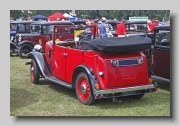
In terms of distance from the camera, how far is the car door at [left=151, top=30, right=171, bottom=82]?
7.17 m

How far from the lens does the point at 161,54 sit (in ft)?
24.1

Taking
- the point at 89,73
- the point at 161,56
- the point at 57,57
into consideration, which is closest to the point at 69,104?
the point at 89,73

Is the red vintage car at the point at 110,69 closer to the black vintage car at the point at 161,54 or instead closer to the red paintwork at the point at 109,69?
the red paintwork at the point at 109,69

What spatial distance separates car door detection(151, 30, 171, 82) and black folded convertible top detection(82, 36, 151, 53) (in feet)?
4.15

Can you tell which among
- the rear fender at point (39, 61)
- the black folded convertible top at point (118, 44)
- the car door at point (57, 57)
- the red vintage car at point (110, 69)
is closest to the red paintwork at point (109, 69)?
the red vintage car at point (110, 69)

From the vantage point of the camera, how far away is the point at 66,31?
7906 mm

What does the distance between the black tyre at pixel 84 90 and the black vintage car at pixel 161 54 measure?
2097 millimetres

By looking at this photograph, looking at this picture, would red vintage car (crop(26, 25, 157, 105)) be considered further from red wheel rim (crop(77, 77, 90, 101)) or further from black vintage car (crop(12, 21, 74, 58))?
black vintage car (crop(12, 21, 74, 58))

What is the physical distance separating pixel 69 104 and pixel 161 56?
103 inches

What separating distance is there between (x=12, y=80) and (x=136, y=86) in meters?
3.83

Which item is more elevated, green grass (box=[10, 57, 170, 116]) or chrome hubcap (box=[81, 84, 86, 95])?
chrome hubcap (box=[81, 84, 86, 95])

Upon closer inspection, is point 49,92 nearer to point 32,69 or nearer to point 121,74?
point 32,69

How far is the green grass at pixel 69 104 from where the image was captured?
18.4ft

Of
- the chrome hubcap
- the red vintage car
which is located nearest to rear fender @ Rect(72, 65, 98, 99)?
the red vintage car
